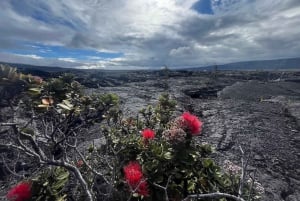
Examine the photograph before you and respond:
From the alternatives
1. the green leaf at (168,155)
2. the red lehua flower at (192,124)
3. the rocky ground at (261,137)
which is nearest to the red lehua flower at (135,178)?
the green leaf at (168,155)

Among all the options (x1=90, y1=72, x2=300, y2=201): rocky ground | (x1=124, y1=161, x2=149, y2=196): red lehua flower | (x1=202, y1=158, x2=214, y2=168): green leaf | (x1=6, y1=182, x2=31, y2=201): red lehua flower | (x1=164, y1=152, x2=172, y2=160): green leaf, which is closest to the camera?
(x1=6, y1=182, x2=31, y2=201): red lehua flower

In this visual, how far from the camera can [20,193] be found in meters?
2.65

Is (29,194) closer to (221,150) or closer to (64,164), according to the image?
(64,164)

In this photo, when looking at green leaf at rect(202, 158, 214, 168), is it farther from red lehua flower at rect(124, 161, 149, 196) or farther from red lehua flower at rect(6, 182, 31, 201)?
red lehua flower at rect(6, 182, 31, 201)

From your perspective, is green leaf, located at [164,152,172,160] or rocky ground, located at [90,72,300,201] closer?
green leaf, located at [164,152,172,160]

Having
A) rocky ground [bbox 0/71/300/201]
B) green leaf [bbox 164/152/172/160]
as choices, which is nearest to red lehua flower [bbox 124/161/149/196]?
green leaf [bbox 164/152/172/160]

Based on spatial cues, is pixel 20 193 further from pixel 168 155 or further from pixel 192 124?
pixel 192 124

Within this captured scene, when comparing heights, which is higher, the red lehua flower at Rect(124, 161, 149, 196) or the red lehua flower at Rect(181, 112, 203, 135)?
the red lehua flower at Rect(181, 112, 203, 135)

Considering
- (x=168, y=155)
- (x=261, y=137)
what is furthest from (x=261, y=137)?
(x=168, y=155)

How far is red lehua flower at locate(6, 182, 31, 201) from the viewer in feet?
8.55

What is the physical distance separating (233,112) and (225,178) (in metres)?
9.42

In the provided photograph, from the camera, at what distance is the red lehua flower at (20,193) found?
103 inches

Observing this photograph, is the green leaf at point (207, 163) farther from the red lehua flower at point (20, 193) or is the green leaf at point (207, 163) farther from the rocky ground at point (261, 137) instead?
the red lehua flower at point (20, 193)

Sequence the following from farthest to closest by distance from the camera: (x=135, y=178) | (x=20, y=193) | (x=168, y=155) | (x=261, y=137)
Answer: (x=261, y=137)
(x=168, y=155)
(x=135, y=178)
(x=20, y=193)
